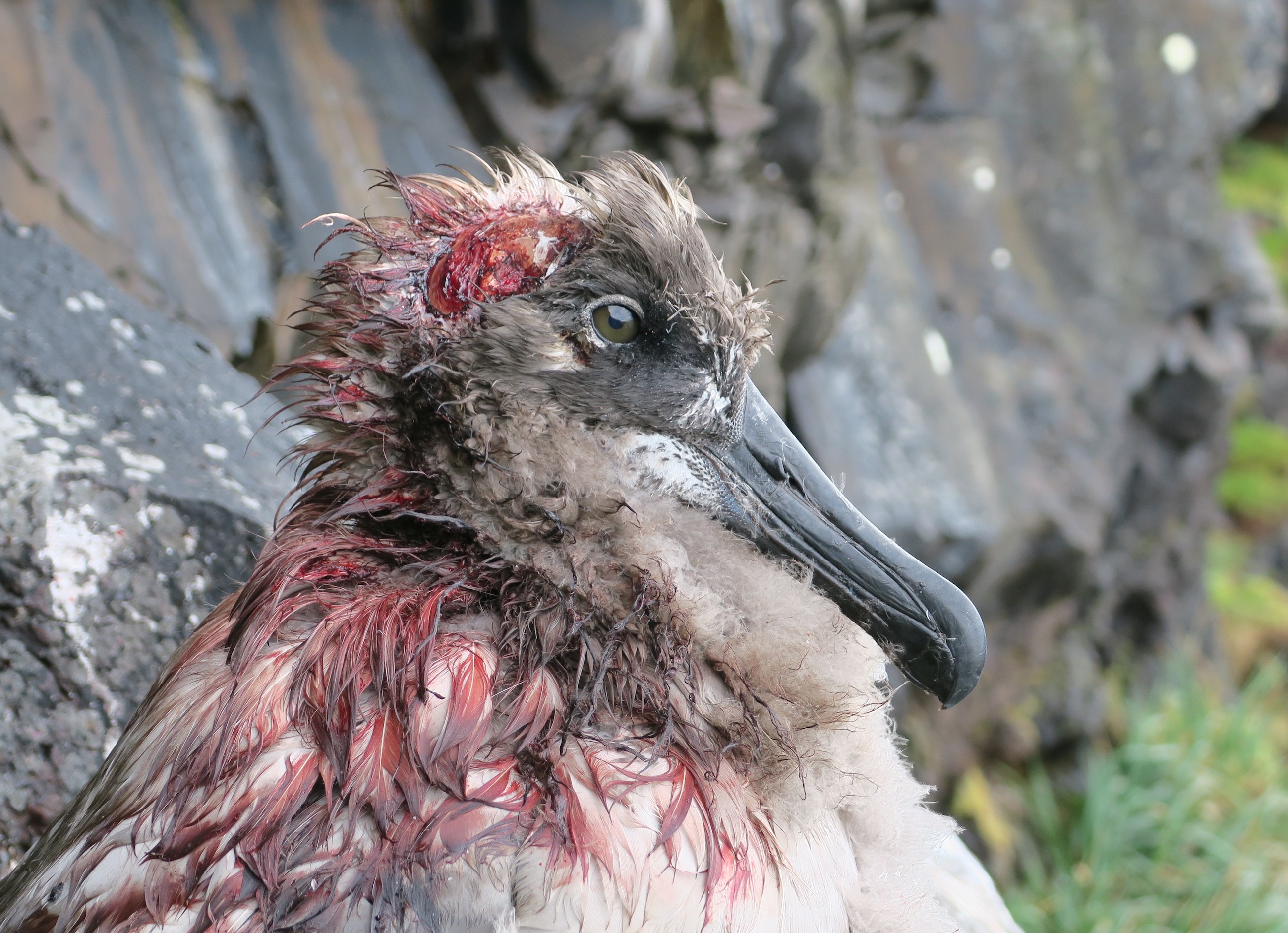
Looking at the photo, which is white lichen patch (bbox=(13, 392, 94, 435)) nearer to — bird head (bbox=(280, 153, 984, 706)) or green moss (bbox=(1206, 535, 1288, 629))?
bird head (bbox=(280, 153, 984, 706))

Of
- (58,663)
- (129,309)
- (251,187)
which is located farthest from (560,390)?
(251,187)

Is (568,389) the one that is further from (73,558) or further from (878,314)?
(878,314)

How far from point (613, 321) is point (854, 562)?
0.44m

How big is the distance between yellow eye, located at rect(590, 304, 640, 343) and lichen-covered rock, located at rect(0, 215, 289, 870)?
573 millimetres

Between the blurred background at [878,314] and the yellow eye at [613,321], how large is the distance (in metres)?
0.89

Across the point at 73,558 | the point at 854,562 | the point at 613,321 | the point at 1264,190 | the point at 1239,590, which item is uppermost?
the point at 613,321

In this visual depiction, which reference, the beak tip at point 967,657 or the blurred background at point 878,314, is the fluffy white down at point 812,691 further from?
the blurred background at point 878,314

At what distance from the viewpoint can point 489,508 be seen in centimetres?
135

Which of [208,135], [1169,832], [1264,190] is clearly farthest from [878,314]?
[1264,190]

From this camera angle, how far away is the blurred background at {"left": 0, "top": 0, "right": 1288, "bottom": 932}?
1.98 meters

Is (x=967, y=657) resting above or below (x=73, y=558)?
below

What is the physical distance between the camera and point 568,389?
1.39 metres

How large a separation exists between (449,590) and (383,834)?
0.28 meters

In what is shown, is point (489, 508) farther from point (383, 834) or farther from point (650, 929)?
point (650, 929)
